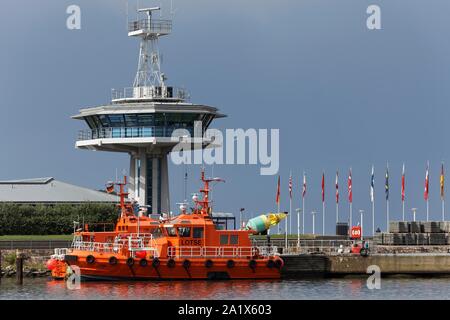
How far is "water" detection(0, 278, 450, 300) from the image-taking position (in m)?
86.7

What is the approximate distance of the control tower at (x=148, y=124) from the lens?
129875 millimetres

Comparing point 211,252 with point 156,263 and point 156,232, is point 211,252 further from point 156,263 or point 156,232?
point 156,232

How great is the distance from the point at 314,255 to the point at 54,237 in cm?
2652

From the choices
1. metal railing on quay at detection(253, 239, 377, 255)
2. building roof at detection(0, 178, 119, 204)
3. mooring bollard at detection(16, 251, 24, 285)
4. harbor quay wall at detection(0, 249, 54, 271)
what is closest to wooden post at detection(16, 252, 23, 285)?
mooring bollard at detection(16, 251, 24, 285)

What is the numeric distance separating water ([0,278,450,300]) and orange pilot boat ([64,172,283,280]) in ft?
3.43

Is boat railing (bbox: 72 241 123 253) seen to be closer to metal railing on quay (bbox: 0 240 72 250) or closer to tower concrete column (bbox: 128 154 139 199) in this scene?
metal railing on quay (bbox: 0 240 72 250)

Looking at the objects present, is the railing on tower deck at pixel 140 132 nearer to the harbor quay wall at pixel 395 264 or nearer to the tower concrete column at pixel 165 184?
the tower concrete column at pixel 165 184

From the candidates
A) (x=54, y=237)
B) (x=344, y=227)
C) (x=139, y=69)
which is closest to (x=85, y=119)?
(x=139, y=69)

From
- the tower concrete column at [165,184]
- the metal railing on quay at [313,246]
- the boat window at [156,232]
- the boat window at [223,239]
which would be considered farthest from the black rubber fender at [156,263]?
the tower concrete column at [165,184]

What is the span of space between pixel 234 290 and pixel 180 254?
7644mm

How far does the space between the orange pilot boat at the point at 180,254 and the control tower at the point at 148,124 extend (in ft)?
102

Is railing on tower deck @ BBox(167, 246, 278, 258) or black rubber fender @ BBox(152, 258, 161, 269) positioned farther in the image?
railing on tower deck @ BBox(167, 246, 278, 258)
